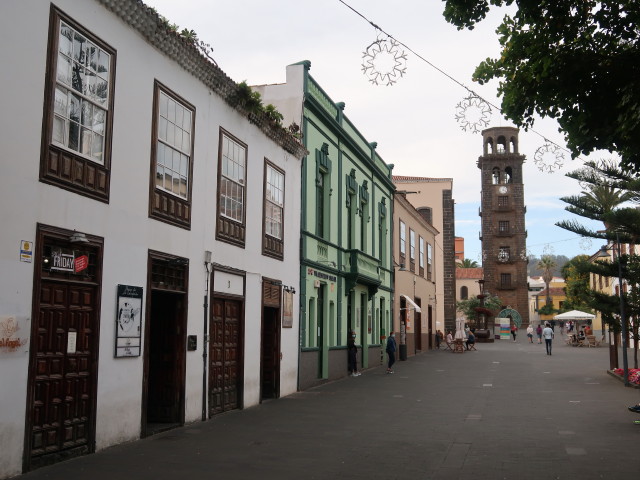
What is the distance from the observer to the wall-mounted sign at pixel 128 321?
10.5 m

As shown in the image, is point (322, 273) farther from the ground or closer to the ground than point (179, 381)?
farther from the ground

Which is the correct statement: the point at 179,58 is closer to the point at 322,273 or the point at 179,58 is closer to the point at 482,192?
the point at 322,273

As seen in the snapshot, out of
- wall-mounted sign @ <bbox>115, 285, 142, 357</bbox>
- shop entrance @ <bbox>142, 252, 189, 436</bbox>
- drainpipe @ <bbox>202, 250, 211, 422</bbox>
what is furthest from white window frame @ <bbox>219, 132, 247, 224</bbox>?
wall-mounted sign @ <bbox>115, 285, 142, 357</bbox>

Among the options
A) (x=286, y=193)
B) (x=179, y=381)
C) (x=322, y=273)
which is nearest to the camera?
(x=179, y=381)

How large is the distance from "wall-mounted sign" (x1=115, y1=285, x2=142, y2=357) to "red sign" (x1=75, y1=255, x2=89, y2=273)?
0.97 meters

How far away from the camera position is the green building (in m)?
20.2

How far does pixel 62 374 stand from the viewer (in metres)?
9.27

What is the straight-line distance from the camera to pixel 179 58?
41.5 feet

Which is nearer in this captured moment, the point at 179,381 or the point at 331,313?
the point at 179,381

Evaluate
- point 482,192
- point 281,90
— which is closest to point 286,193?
point 281,90

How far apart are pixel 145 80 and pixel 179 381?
5171 millimetres

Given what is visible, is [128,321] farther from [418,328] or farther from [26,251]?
[418,328]

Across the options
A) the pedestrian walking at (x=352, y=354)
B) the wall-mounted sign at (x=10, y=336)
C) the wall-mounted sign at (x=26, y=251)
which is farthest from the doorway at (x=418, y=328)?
the wall-mounted sign at (x=10, y=336)

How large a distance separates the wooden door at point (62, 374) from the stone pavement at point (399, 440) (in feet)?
0.95
